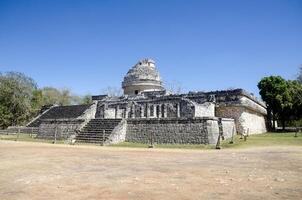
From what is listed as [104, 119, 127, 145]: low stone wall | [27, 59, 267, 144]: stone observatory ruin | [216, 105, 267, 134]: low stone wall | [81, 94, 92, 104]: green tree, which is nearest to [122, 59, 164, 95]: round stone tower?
[27, 59, 267, 144]: stone observatory ruin

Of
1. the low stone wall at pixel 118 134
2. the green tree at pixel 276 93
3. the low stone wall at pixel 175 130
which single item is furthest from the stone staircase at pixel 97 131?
the green tree at pixel 276 93

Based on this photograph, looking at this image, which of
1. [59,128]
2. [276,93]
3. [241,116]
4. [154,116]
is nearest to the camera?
[59,128]

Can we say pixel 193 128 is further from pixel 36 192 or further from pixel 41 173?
pixel 36 192

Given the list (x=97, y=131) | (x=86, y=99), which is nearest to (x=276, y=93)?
(x=97, y=131)

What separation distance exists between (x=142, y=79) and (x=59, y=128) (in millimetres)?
15640

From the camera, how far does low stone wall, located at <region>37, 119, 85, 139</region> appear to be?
86.1 feet

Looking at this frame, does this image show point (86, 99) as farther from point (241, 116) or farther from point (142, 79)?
point (241, 116)

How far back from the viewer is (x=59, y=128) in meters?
27.2

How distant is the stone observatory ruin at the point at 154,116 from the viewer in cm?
2195

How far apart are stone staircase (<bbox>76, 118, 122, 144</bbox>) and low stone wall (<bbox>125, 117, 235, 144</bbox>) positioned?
1380mm

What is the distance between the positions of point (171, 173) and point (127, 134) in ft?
48.3

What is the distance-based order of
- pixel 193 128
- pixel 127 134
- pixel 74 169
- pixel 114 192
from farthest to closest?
pixel 127 134, pixel 193 128, pixel 74 169, pixel 114 192

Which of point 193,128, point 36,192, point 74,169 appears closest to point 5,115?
point 193,128

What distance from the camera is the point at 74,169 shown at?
10.5 m
